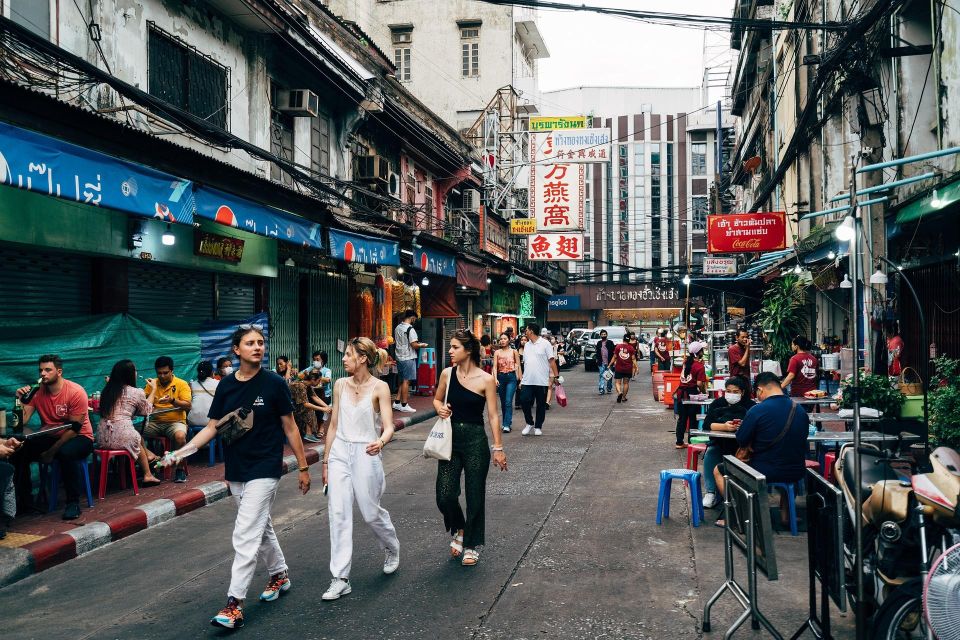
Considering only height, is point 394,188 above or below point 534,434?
above

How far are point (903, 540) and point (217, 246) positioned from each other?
11.4 metres

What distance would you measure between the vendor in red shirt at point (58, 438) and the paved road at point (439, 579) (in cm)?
98

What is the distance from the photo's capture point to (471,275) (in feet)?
84.8

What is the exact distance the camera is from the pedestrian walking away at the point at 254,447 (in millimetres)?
5258

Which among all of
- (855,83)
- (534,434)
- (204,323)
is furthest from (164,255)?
(855,83)

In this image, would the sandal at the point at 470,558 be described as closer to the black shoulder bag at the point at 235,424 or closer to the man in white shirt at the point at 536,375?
the black shoulder bag at the point at 235,424

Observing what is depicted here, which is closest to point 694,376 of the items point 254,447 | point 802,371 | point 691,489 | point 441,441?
point 802,371

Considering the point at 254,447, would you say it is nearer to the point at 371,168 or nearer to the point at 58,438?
the point at 58,438

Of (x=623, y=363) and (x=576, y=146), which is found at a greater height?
(x=576, y=146)

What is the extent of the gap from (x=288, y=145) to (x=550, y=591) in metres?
13.4

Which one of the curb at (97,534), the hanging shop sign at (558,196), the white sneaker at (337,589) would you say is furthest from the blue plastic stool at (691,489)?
the hanging shop sign at (558,196)

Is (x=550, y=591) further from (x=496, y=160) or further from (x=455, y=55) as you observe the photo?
(x=455, y=55)

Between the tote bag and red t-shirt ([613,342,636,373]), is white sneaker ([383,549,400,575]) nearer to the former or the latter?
the tote bag

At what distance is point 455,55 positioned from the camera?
36188 millimetres
